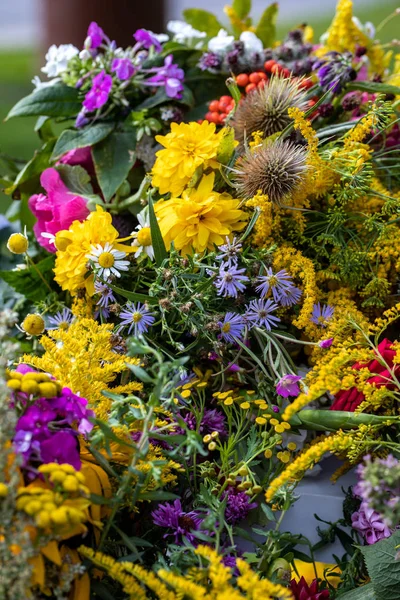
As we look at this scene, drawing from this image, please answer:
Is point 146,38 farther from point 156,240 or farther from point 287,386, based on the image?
point 287,386

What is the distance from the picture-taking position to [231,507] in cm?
86

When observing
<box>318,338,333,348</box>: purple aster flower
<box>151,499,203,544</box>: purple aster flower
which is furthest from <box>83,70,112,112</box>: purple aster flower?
<box>151,499,203,544</box>: purple aster flower

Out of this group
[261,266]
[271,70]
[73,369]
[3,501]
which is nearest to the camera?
[3,501]

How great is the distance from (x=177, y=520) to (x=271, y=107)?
593mm

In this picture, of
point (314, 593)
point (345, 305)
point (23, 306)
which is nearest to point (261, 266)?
point (345, 305)

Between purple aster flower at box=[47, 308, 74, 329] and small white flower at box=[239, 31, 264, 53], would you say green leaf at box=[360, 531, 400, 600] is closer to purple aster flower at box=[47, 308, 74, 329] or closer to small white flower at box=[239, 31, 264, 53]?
purple aster flower at box=[47, 308, 74, 329]

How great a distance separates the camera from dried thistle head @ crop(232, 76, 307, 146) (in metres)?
1.04

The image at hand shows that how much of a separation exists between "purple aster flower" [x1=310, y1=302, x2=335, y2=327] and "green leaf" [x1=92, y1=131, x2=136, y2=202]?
40 cm

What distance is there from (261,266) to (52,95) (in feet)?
1.77

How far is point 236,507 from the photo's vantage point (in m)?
0.86

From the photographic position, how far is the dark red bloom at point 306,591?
32.5 inches

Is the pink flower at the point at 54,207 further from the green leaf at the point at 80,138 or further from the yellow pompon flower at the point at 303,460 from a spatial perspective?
the yellow pompon flower at the point at 303,460

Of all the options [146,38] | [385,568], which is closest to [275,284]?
[385,568]

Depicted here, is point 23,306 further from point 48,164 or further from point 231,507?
point 231,507
